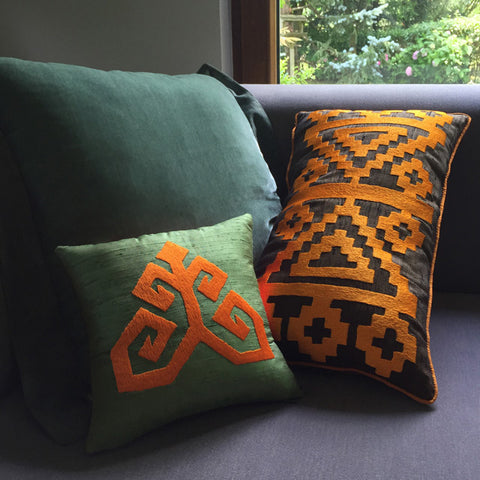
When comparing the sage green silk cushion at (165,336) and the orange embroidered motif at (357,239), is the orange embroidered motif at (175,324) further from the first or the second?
the orange embroidered motif at (357,239)

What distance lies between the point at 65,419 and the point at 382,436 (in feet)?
1.57

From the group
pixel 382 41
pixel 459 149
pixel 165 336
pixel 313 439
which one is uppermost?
pixel 382 41

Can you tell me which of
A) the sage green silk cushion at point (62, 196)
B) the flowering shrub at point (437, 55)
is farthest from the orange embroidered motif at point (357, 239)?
the flowering shrub at point (437, 55)

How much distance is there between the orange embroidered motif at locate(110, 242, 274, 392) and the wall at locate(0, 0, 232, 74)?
47.3 inches

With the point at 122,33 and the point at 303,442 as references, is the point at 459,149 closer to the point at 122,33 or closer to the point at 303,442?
the point at 303,442

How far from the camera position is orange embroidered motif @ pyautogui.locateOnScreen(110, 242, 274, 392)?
0.81 m

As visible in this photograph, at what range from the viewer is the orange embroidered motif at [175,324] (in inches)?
32.0

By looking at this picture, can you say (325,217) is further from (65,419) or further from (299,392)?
(65,419)

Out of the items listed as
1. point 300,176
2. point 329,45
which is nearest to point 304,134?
point 300,176

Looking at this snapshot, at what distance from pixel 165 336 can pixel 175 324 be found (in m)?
0.02

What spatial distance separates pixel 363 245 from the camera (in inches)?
38.3

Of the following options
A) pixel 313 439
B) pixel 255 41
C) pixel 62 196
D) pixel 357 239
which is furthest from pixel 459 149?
pixel 255 41

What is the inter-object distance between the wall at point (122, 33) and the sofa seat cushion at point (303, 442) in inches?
52.0

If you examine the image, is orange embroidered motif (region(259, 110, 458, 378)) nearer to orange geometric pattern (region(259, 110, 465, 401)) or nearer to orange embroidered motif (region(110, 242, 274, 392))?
orange geometric pattern (region(259, 110, 465, 401))
